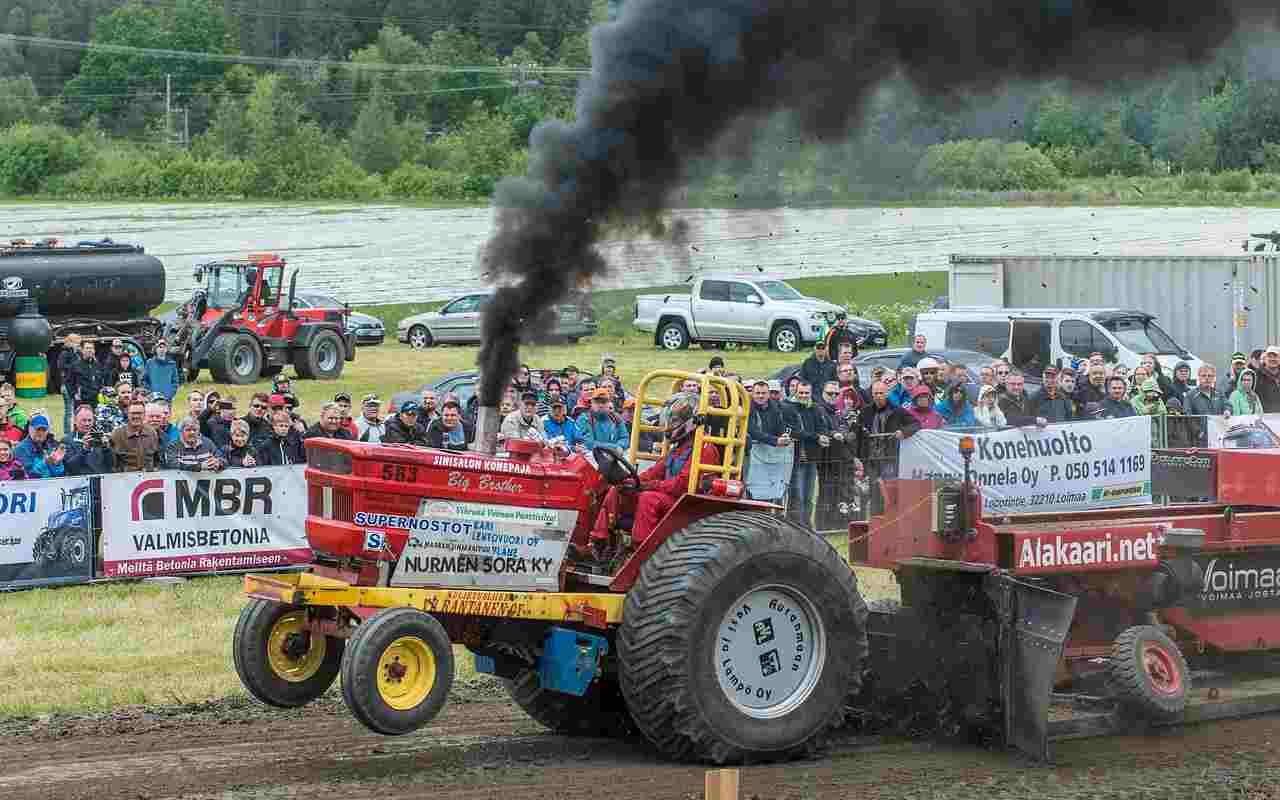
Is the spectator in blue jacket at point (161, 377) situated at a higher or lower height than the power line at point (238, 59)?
lower

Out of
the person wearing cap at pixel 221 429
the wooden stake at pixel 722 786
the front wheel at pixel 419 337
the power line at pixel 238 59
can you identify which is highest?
the power line at pixel 238 59

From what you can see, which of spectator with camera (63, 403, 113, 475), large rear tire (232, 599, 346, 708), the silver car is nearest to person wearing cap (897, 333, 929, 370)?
spectator with camera (63, 403, 113, 475)

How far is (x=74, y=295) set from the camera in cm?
2759

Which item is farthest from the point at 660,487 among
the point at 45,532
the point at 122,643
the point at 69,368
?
the point at 69,368

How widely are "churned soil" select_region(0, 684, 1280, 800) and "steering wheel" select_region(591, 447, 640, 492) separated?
1.39 metres

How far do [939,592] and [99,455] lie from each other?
7.54m

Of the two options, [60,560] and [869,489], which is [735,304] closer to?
[869,489]

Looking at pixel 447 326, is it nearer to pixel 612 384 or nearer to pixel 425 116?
pixel 612 384

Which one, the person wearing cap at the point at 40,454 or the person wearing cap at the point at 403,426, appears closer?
the person wearing cap at the point at 40,454

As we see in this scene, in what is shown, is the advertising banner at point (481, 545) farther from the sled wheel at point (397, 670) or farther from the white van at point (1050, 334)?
the white van at point (1050, 334)

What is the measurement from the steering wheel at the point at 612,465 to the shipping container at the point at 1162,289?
19.7 m

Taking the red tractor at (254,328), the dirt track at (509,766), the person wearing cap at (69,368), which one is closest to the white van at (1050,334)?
the red tractor at (254,328)

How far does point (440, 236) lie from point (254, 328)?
20.9 meters

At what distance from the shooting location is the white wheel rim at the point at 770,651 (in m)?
8.41
